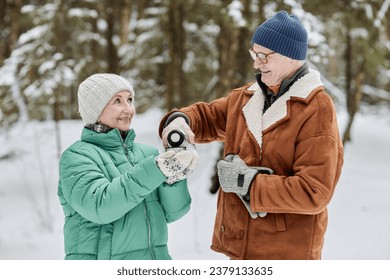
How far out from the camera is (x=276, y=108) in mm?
2344

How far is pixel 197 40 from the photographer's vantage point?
13.9m

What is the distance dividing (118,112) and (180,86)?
9.96m

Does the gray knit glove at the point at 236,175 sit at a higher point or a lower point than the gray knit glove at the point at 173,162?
lower

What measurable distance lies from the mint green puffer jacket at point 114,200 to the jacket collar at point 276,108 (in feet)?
1.57

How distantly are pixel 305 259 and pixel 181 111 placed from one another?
1014 millimetres

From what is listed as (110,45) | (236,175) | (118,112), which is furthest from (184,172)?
(110,45)

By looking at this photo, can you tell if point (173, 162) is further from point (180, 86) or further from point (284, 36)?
point (180, 86)

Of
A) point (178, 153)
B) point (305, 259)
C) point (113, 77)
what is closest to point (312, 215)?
point (305, 259)

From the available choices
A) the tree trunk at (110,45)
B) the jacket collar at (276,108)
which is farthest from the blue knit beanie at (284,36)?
the tree trunk at (110,45)

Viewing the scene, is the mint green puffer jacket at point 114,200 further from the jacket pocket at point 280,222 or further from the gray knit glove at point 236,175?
the jacket pocket at point 280,222

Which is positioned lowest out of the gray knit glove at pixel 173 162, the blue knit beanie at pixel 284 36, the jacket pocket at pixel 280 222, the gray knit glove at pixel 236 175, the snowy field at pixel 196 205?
the snowy field at pixel 196 205

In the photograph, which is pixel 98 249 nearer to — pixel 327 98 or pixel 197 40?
pixel 327 98

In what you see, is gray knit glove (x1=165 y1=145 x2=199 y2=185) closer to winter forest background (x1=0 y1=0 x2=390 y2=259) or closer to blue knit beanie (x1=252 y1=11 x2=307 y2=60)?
blue knit beanie (x1=252 y1=11 x2=307 y2=60)

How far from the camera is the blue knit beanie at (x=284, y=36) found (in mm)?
2299
